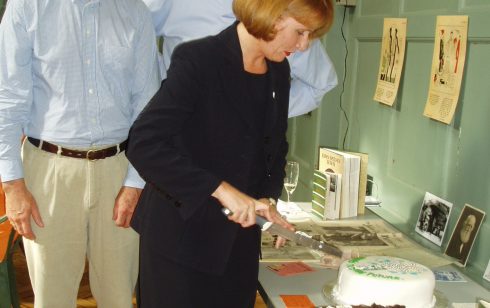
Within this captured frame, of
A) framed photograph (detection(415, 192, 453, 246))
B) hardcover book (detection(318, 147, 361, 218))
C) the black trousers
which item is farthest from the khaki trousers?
framed photograph (detection(415, 192, 453, 246))

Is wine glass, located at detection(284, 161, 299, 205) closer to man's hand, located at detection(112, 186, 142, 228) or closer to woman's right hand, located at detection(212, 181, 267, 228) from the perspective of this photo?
man's hand, located at detection(112, 186, 142, 228)

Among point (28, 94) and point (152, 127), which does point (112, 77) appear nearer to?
point (28, 94)

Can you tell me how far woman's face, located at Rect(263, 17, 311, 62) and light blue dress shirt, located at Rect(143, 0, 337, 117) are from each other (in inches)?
11.9

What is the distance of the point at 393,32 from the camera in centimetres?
207

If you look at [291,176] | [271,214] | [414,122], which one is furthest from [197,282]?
[414,122]

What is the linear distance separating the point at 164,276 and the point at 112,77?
1.99 ft

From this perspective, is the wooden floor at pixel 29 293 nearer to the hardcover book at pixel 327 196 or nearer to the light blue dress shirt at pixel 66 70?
the hardcover book at pixel 327 196

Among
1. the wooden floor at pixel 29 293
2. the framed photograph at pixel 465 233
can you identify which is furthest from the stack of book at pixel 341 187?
the wooden floor at pixel 29 293

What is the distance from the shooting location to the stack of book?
1.99 m

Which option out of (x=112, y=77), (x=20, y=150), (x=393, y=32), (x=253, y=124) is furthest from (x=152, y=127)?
(x=393, y=32)

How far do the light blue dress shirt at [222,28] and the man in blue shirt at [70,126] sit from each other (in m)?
0.08

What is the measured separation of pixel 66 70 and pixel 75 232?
0.45 metres

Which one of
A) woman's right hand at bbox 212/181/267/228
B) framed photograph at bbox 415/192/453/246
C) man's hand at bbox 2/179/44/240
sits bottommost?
framed photograph at bbox 415/192/453/246

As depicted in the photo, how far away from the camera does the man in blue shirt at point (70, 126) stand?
1.48m
